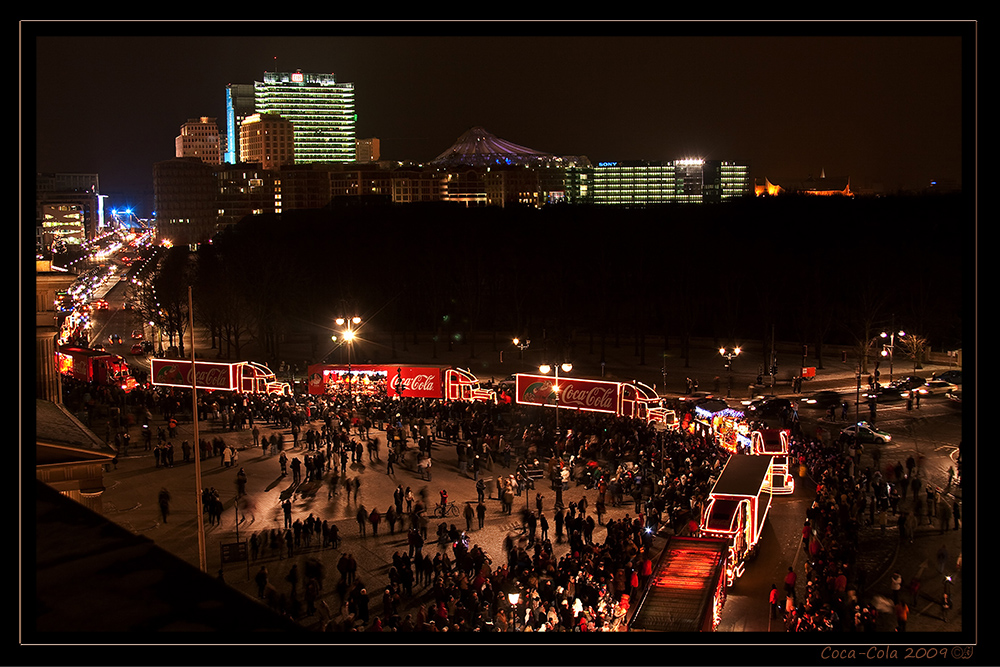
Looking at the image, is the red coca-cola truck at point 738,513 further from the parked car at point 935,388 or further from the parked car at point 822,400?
the parked car at point 935,388

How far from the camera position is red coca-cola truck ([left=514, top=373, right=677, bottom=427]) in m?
28.4

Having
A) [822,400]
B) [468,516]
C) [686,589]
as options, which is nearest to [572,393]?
[468,516]

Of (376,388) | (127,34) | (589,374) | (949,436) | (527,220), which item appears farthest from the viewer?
(527,220)

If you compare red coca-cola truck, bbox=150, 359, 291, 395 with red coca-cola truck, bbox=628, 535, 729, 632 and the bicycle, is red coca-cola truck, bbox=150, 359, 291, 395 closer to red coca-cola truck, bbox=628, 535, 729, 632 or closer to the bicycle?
the bicycle

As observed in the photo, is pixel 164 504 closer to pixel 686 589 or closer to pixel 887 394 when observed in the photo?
pixel 686 589

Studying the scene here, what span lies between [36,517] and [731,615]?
12.7 meters

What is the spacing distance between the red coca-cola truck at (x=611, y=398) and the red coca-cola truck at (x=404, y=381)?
4.63 m

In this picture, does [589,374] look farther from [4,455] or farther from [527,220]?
[527,220]

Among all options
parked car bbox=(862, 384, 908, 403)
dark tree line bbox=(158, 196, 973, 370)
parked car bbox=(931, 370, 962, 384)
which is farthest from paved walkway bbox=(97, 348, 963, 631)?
dark tree line bbox=(158, 196, 973, 370)

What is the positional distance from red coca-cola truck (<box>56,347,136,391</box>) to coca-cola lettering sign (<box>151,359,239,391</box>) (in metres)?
2.32

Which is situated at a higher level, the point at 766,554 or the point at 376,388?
the point at 376,388

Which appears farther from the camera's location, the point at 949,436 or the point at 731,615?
the point at 949,436

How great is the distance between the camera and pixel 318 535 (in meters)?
20.6

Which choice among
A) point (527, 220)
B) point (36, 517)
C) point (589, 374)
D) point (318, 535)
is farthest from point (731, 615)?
point (527, 220)
